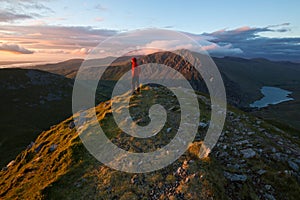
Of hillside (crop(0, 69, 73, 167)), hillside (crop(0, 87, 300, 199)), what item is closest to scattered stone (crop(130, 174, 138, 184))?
hillside (crop(0, 87, 300, 199))

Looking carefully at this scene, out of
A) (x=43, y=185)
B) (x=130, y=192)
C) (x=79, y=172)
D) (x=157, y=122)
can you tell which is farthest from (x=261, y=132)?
(x=43, y=185)

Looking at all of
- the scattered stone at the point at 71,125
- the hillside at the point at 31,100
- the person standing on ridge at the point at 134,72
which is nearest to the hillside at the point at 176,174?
the scattered stone at the point at 71,125

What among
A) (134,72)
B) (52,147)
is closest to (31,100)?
(52,147)

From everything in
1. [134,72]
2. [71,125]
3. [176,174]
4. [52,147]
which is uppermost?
[134,72]

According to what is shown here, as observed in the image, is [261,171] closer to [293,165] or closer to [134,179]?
[293,165]

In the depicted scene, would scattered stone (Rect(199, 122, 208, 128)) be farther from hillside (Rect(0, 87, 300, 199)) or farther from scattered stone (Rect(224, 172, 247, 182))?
scattered stone (Rect(224, 172, 247, 182))

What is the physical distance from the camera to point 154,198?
13.4 metres

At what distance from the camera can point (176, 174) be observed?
48.7ft

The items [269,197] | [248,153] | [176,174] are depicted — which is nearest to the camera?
[269,197]

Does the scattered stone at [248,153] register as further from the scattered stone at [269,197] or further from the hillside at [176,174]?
the scattered stone at [269,197]

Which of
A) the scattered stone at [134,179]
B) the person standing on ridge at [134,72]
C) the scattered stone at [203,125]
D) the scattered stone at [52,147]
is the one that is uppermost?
the person standing on ridge at [134,72]

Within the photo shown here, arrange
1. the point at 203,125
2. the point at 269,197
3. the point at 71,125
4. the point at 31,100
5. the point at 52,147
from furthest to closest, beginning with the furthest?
the point at 31,100 → the point at 71,125 → the point at 52,147 → the point at 203,125 → the point at 269,197

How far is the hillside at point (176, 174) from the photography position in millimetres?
13797

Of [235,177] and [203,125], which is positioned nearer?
[235,177]
